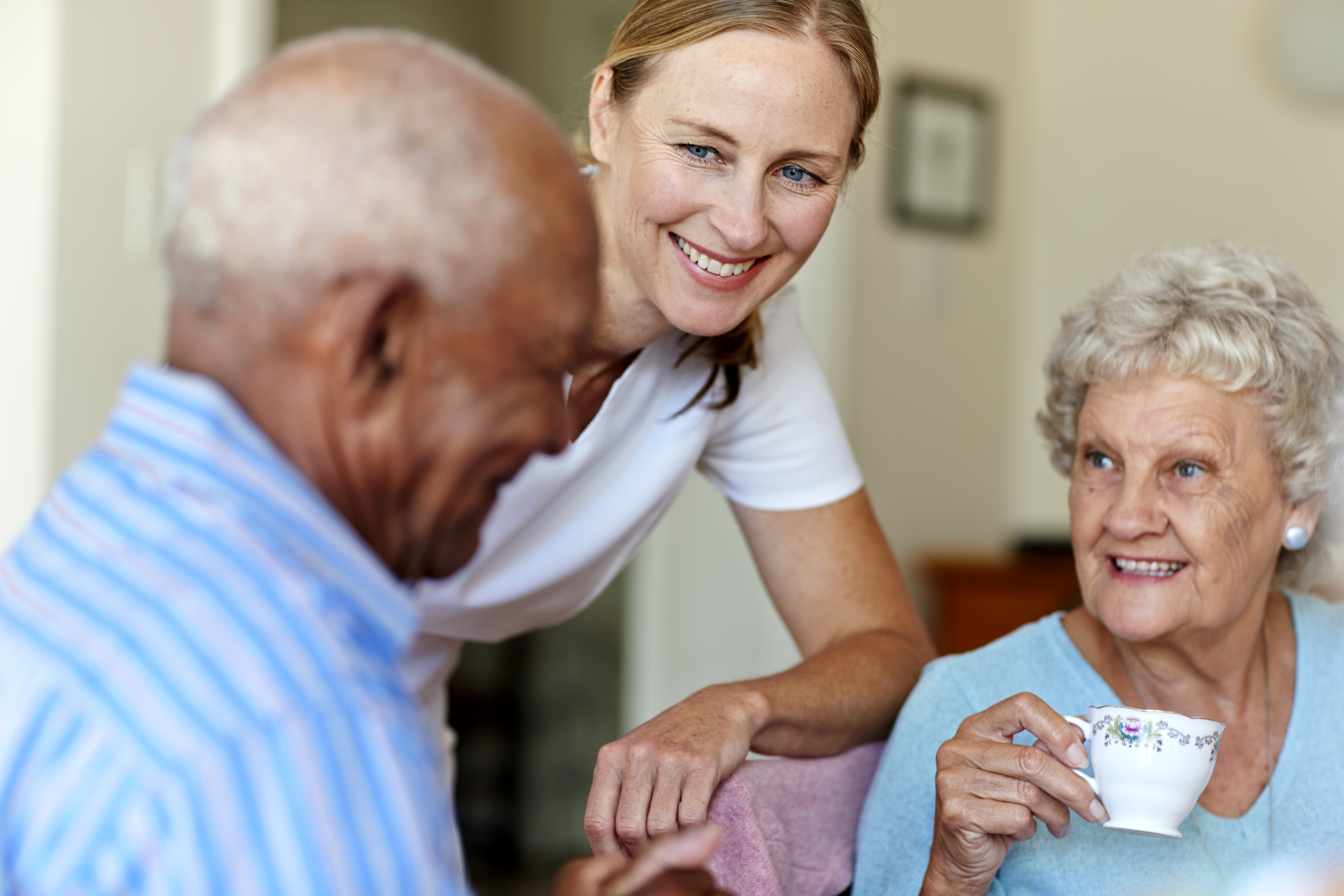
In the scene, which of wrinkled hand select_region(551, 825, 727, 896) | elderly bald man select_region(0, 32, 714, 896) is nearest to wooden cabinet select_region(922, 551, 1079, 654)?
wrinkled hand select_region(551, 825, 727, 896)

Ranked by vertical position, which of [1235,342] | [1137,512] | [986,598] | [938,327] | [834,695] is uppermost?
[1235,342]

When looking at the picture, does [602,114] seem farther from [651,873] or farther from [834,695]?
[651,873]

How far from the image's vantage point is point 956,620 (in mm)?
3562

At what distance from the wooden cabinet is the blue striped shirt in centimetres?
304

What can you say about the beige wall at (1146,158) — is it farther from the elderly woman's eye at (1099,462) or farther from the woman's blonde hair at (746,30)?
the woman's blonde hair at (746,30)

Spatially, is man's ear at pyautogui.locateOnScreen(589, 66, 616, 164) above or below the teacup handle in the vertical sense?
above

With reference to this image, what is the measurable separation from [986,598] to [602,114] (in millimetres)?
2460

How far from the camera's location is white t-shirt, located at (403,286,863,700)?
143 cm

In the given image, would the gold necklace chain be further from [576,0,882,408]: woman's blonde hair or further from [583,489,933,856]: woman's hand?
[576,0,882,408]: woman's blonde hair

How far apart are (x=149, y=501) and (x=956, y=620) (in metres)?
3.11

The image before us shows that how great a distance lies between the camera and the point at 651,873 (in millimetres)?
A: 772

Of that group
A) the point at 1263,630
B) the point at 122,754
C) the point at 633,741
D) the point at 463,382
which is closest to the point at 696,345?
the point at 633,741

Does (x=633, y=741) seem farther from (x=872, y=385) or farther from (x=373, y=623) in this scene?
(x=872, y=385)

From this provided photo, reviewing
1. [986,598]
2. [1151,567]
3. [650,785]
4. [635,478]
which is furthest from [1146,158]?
[650,785]
